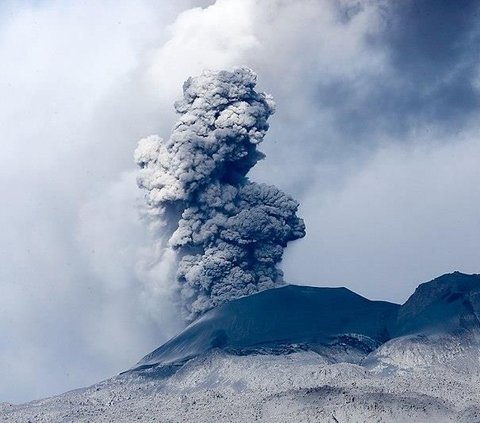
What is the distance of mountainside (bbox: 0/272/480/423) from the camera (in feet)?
295

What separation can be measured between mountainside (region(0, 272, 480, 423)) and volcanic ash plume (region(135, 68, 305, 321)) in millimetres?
2511

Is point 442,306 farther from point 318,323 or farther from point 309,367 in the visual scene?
point 309,367

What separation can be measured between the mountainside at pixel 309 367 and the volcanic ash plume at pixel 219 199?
2.51 metres

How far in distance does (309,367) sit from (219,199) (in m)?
16.0

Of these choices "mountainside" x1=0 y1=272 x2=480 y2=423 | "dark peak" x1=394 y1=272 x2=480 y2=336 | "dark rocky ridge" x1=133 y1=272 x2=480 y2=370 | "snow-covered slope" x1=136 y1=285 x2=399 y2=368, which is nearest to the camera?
"mountainside" x1=0 y1=272 x2=480 y2=423

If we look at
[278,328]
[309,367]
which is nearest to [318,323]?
[278,328]

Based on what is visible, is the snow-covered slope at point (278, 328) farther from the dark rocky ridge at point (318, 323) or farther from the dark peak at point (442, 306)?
the dark peak at point (442, 306)

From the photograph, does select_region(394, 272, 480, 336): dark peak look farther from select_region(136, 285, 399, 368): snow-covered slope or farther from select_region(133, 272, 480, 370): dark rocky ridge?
select_region(136, 285, 399, 368): snow-covered slope

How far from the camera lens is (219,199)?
4245 inches

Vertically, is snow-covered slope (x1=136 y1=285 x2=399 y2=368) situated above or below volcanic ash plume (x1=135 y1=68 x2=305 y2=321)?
below

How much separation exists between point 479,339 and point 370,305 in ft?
43.9

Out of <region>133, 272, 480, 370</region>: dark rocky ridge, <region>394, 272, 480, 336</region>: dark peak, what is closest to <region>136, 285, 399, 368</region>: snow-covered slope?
<region>133, 272, 480, 370</region>: dark rocky ridge

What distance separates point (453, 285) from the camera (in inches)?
4313

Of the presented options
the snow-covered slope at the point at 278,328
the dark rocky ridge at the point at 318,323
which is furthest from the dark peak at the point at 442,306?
the snow-covered slope at the point at 278,328
